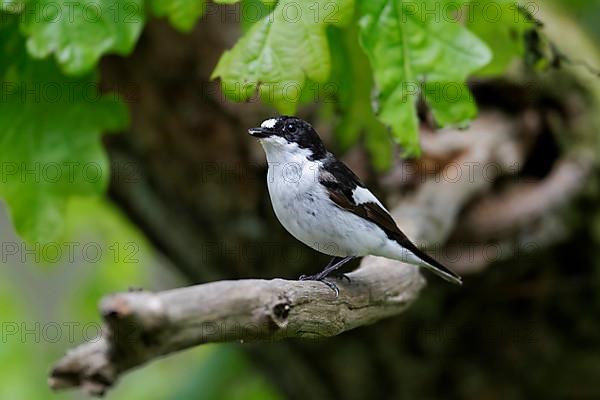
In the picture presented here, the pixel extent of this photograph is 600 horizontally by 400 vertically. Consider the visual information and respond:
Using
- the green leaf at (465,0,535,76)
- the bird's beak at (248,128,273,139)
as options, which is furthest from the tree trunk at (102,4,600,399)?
the bird's beak at (248,128,273,139)

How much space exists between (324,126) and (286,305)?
249 centimetres

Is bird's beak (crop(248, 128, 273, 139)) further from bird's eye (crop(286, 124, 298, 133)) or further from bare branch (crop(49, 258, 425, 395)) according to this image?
bare branch (crop(49, 258, 425, 395))

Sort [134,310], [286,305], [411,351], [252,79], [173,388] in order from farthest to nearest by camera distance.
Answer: [173,388]
[411,351]
[252,79]
[286,305]
[134,310]

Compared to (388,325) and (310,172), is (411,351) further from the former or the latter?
(310,172)

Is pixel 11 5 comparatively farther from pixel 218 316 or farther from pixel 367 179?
pixel 367 179

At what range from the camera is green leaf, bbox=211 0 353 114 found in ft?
7.92

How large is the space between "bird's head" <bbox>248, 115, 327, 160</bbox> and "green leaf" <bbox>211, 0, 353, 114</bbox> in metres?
0.33

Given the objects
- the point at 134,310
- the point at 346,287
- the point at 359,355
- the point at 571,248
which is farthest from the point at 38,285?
the point at 134,310

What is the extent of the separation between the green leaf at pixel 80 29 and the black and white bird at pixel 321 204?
522 millimetres

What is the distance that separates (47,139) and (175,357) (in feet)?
12.7

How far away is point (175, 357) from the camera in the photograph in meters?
6.59

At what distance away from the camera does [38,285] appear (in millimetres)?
8000

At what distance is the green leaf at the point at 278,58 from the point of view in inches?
95.0

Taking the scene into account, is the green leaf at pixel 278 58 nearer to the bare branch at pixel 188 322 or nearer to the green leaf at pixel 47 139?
the bare branch at pixel 188 322
